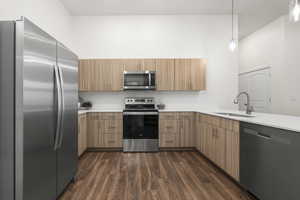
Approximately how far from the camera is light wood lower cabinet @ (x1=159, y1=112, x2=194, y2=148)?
395 cm

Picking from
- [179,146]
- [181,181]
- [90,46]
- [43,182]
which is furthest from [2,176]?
[90,46]

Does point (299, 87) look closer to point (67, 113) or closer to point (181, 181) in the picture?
point (181, 181)

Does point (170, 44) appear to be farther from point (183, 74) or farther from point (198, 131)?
point (198, 131)

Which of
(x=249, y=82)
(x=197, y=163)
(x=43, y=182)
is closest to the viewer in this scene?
(x=43, y=182)

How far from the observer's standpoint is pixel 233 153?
2391mm

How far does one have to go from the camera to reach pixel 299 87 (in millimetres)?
4121

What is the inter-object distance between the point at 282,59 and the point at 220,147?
11.2 ft

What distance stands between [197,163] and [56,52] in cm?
282

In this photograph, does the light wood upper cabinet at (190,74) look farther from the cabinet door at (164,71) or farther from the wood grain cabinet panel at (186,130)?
the wood grain cabinet panel at (186,130)

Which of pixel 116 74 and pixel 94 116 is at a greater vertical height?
pixel 116 74

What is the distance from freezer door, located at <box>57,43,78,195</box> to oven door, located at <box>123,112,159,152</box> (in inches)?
60.1

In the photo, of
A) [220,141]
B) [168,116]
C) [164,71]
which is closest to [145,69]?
[164,71]

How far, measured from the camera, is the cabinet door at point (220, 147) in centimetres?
265

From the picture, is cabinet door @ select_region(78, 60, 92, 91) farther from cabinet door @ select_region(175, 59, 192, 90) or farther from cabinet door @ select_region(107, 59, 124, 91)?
cabinet door @ select_region(175, 59, 192, 90)
